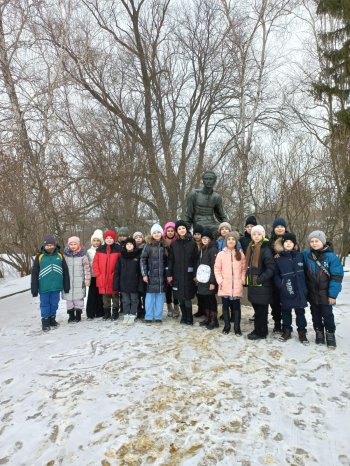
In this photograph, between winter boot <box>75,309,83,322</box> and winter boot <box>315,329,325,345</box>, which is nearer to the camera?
winter boot <box>315,329,325,345</box>

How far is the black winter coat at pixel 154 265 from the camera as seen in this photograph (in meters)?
5.20

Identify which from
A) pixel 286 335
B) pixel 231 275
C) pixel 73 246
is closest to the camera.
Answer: pixel 286 335

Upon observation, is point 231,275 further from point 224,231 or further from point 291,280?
point 224,231

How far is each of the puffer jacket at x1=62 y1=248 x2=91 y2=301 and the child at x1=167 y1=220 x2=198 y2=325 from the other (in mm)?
1478

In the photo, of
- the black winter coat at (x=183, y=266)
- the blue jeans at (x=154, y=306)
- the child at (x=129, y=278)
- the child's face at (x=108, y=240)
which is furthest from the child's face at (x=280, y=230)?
the child's face at (x=108, y=240)

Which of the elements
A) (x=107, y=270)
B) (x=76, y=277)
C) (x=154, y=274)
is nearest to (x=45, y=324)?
(x=76, y=277)

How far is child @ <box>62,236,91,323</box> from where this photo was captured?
218 inches

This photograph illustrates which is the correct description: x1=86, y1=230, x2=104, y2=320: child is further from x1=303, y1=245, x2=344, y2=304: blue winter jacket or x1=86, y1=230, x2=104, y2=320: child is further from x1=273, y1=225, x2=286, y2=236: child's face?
x1=303, y1=245, x2=344, y2=304: blue winter jacket

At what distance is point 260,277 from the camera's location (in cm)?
437

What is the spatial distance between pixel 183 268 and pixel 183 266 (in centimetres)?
3

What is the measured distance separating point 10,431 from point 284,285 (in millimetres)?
3344

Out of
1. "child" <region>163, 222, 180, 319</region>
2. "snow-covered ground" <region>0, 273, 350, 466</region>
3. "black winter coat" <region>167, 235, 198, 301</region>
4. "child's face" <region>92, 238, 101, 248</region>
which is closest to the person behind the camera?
"snow-covered ground" <region>0, 273, 350, 466</region>

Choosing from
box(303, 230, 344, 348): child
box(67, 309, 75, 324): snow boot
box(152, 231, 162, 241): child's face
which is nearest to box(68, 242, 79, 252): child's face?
box(67, 309, 75, 324): snow boot

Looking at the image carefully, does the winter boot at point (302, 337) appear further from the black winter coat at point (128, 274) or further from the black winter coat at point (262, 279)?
the black winter coat at point (128, 274)
